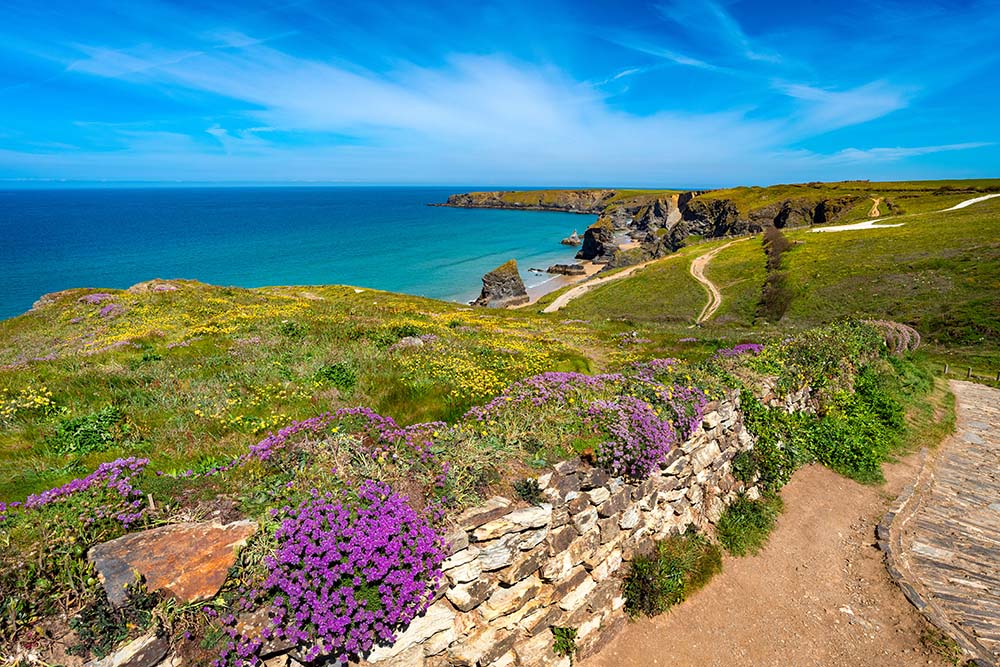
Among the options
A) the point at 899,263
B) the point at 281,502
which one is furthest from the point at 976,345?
the point at 281,502

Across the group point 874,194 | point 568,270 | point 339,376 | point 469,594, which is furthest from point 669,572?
point 874,194

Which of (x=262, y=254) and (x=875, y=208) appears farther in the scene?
(x=262, y=254)

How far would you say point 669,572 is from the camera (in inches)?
363

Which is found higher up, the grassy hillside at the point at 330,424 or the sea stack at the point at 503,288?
the grassy hillside at the point at 330,424

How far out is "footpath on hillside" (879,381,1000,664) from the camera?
8.50m

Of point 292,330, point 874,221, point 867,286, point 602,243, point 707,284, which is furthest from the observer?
point 602,243

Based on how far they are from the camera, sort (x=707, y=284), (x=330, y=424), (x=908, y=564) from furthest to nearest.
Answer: (x=707, y=284)
(x=908, y=564)
(x=330, y=424)

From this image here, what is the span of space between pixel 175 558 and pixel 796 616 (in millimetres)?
11318

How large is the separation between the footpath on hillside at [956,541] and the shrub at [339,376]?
44.0 feet

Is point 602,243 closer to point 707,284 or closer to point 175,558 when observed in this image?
point 707,284

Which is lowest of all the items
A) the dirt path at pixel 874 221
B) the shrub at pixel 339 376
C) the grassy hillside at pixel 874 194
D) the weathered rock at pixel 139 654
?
the weathered rock at pixel 139 654

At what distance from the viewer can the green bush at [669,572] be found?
345 inches

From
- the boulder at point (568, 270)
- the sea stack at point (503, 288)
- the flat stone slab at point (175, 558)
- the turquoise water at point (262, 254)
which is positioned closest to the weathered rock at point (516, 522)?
the flat stone slab at point (175, 558)

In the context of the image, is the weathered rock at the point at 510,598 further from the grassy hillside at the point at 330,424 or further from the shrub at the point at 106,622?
the shrub at the point at 106,622
